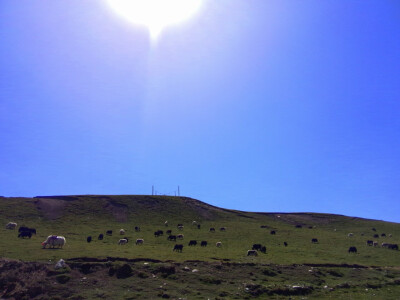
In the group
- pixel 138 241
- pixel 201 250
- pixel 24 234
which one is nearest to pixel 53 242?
pixel 24 234

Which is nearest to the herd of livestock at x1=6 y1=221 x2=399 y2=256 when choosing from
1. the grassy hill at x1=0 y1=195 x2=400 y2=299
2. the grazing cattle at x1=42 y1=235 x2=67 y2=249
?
the grazing cattle at x1=42 y1=235 x2=67 y2=249

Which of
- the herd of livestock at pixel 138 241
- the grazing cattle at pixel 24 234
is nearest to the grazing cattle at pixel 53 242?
the herd of livestock at pixel 138 241

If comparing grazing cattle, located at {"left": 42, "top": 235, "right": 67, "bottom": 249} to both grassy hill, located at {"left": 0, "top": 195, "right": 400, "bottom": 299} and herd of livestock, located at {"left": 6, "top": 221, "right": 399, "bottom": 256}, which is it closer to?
herd of livestock, located at {"left": 6, "top": 221, "right": 399, "bottom": 256}

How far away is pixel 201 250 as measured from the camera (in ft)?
140

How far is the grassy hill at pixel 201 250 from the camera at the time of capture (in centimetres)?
2833

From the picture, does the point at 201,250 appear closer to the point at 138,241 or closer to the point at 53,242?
the point at 138,241

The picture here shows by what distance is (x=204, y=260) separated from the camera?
34.1m

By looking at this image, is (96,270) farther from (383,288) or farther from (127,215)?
(127,215)

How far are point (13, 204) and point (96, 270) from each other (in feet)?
183

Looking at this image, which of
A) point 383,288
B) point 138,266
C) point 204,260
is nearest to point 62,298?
point 138,266

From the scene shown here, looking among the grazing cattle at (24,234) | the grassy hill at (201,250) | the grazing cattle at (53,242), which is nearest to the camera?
the grassy hill at (201,250)

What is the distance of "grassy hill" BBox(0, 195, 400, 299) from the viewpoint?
92.9 ft

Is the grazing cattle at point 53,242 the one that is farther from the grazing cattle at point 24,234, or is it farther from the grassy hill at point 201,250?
the grazing cattle at point 24,234

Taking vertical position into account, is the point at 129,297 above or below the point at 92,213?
below
